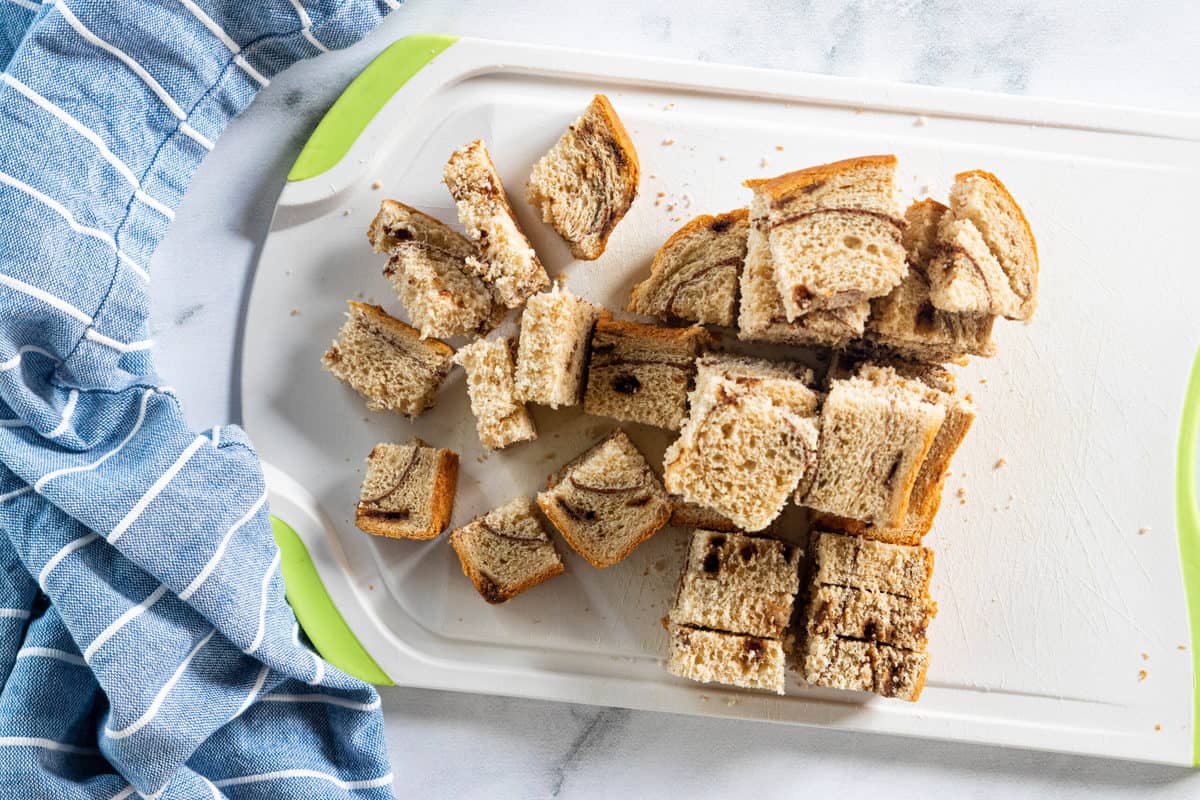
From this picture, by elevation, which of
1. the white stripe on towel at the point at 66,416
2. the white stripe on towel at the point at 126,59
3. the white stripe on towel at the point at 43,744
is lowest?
the white stripe on towel at the point at 43,744

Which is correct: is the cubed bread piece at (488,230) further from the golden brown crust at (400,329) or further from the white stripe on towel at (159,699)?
the white stripe on towel at (159,699)

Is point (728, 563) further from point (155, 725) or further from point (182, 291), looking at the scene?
point (182, 291)

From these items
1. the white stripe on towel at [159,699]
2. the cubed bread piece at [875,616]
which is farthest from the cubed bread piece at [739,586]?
the white stripe on towel at [159,699]

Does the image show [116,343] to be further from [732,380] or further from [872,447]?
[872,447]

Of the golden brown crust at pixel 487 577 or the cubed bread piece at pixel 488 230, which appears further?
the golden brown crust at pixel 487 577

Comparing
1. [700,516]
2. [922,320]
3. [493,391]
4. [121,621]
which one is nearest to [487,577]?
[493,391]

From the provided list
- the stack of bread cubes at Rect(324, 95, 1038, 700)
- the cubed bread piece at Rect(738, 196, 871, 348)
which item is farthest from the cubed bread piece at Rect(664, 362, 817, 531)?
the cubed bread piece at Rect(738, 196, 871, 348)

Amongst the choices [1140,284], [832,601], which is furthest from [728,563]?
[1140,284]
